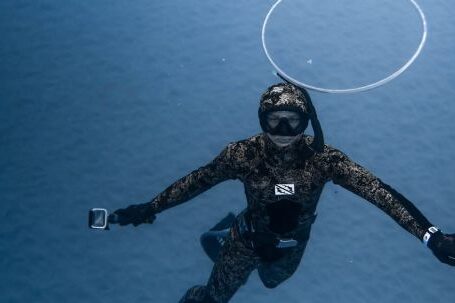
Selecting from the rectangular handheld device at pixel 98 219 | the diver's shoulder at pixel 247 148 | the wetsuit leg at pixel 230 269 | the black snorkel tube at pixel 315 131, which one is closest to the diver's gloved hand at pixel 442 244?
the black snorkel tube at pixel 315 131

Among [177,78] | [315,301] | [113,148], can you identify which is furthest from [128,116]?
[315,301]

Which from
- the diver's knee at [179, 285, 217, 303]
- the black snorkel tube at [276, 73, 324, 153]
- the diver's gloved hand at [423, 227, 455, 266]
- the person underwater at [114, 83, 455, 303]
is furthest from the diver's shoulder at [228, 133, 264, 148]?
the diver's knee at [179, 285, 217, 303]

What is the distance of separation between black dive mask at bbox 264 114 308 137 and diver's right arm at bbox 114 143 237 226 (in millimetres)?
407

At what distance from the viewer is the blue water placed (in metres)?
4.40

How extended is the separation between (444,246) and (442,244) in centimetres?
1

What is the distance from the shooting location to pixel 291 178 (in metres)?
2.73

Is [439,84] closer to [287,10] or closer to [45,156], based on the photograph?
[287,10]

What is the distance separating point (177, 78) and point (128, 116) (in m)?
0.95

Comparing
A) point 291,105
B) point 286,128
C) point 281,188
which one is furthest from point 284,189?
point 291,105

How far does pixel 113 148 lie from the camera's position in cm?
536

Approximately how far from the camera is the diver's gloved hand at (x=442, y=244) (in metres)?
2.32

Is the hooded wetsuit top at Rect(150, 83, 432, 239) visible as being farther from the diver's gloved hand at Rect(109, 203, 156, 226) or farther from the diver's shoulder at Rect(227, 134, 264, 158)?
the diver's gloved hand at Rect(109, 203, 156, 226)

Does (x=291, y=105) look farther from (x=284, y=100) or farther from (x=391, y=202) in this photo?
(x=391, y=202)

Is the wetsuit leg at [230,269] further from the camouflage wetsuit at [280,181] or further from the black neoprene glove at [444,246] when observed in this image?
the black neoprene glove at [444,246]
